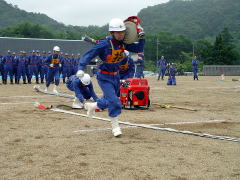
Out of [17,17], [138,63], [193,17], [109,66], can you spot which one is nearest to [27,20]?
[17,17]

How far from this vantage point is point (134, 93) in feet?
33.5

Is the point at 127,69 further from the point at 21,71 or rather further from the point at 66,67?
the point at 66,67

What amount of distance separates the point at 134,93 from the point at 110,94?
11.9 feet

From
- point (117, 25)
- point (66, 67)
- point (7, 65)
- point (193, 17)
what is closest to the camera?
point (117, 25)

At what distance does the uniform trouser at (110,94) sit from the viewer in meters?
6.63

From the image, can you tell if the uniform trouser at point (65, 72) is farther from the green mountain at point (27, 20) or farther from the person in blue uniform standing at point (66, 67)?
the green mountain at point (27, 20)

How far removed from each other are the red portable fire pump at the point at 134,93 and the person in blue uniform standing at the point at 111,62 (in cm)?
314

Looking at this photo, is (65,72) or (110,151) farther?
(65,72)

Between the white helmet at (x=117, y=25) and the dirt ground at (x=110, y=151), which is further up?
the white helmet at (x=117, y=25)

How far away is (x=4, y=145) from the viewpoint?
5648 mm

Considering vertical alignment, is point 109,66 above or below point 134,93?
above

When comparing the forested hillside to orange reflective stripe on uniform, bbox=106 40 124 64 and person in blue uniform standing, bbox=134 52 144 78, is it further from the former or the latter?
orange reflective stripe on uniform, bbox=106 40 124 64

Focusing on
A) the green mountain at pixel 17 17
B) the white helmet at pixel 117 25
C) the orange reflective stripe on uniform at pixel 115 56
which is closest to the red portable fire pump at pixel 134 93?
the orange reflective stripe on uniform at pixel 115 56

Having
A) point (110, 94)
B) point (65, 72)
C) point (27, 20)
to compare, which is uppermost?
point (27, 20)
